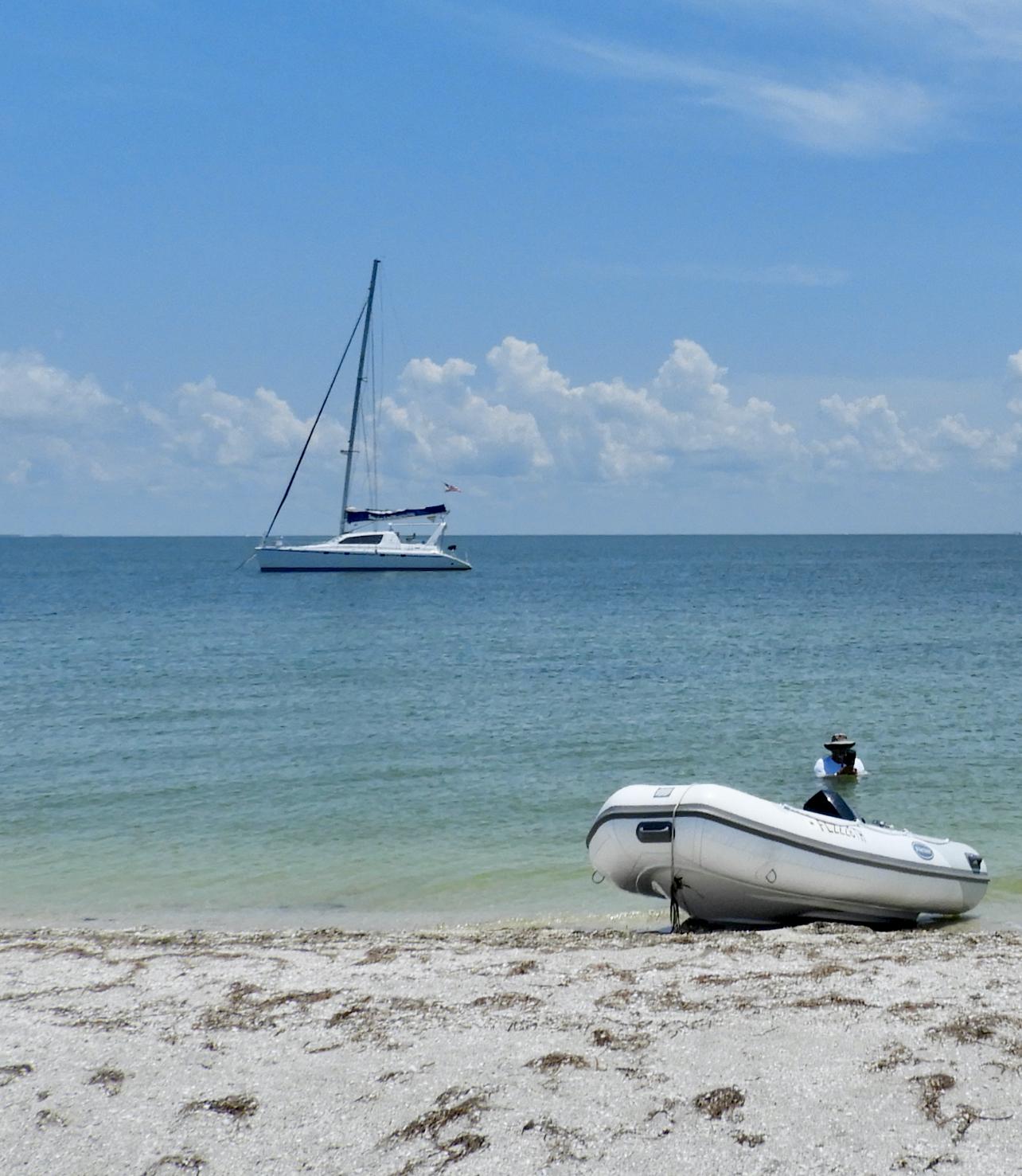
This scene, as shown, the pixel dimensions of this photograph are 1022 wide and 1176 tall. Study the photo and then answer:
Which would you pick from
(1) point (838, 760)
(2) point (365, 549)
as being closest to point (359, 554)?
Result: (2) point (365, 549)

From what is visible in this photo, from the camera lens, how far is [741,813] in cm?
Answer: 1081

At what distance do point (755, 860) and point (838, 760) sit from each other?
7317 mm

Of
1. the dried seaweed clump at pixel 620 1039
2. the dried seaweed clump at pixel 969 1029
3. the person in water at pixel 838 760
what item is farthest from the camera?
the person in water at pixel 838 760

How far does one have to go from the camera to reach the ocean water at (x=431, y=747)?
13.4m

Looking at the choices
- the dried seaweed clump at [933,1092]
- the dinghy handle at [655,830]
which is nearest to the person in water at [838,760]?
the dinghy handle at [655,830]

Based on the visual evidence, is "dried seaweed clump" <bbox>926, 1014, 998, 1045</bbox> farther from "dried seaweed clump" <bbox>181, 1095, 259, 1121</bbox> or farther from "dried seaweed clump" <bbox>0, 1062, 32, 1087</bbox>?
"dried seaweed clump" <bbox>0, 1062, 32, 1087</bbox>

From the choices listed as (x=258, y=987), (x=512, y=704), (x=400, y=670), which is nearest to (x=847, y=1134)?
(x=258, y=987)

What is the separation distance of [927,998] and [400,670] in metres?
26.9

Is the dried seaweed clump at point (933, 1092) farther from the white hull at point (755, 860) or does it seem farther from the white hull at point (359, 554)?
the white hull at point (359, 554)

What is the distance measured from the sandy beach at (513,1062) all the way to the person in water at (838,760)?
325 inches

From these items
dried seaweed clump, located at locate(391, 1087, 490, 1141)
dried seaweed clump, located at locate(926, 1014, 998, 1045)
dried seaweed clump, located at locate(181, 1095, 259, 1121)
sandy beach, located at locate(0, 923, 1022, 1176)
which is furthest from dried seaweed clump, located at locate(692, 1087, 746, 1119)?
dried seaweed clump, located at locate(181, 1095, 259, 1121)

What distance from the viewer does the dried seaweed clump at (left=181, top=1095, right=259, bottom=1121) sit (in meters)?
6.09

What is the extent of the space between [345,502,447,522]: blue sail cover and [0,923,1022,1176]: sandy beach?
70113 mm

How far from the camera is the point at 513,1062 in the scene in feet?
21.6
